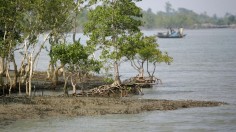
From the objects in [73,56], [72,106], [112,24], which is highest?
[112,24]

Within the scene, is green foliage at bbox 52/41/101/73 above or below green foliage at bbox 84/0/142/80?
below

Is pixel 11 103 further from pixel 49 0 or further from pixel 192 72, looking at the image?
pixel 192 72

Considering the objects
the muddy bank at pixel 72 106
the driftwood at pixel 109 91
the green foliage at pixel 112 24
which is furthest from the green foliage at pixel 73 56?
the muddy bank at pixel 72 106

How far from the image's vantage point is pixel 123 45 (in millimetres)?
50562

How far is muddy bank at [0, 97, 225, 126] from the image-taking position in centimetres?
3666

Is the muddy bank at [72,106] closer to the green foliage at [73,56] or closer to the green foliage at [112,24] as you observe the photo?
the green foliage at [73,56]

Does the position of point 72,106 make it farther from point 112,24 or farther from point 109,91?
point 112,24

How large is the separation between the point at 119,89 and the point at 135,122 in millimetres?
11870

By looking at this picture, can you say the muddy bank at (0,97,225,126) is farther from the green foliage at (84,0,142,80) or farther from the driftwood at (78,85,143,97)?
the green foliage at (84,0,142,80)

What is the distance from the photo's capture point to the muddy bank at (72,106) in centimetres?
3666

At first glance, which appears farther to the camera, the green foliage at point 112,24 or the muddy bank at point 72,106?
the green foliage at point 112,24

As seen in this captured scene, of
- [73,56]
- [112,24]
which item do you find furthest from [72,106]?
[112,24]

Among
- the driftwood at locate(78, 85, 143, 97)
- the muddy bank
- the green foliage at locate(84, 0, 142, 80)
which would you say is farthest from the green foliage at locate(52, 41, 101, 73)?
the muddy bank

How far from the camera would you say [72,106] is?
130 ft
